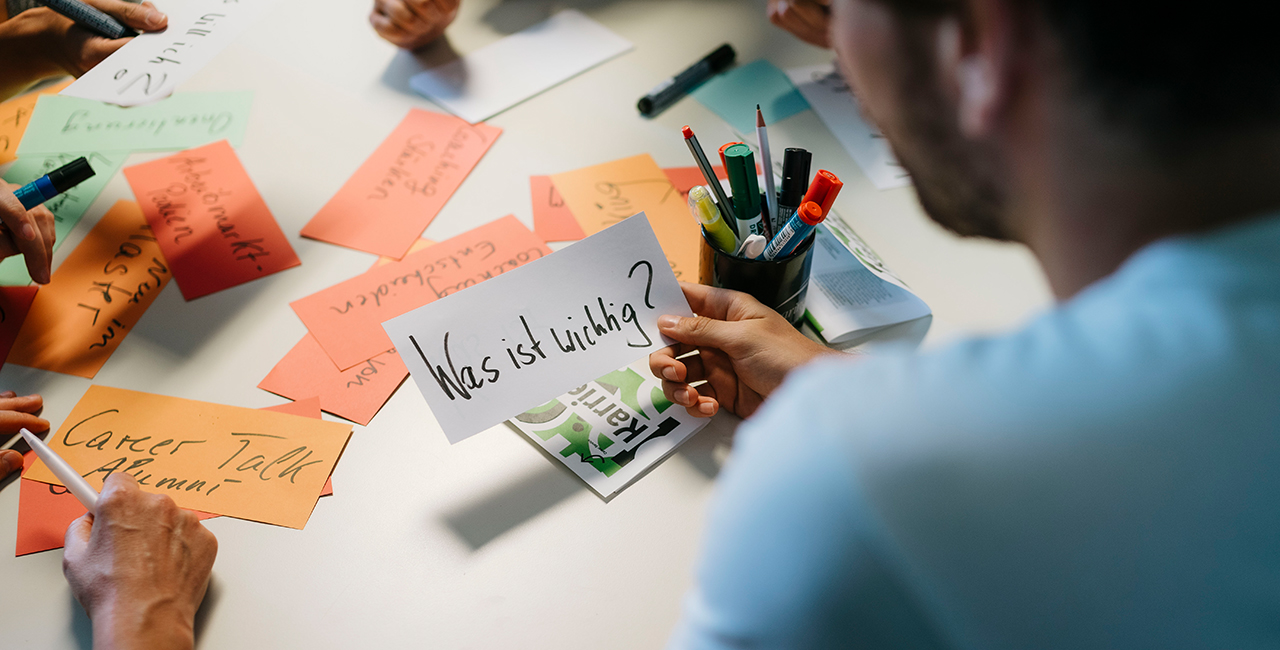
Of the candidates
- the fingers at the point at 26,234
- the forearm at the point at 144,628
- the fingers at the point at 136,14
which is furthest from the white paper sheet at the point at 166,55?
the forearm at the point at 144,628

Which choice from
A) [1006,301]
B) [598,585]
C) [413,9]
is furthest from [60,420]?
[1006,301]

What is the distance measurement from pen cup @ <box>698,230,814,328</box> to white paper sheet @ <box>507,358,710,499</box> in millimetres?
108

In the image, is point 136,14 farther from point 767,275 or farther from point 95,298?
point 767,275

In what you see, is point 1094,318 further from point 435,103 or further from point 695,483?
point 435,103

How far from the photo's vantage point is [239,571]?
0.51m

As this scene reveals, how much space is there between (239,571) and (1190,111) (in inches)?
23.9

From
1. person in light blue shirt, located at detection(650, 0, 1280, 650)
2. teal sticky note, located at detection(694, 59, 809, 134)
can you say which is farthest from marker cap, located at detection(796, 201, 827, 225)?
teal sticky note, located at detection(694, 59, 809, 134)

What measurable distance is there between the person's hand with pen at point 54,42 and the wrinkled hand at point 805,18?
703mm

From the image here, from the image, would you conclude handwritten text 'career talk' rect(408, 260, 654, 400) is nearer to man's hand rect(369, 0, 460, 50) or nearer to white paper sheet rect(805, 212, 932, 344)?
white paper sheet rect(805, 212, 932, 344)

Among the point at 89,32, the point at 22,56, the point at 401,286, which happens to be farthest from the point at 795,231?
the point at 22,56

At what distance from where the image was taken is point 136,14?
689mm

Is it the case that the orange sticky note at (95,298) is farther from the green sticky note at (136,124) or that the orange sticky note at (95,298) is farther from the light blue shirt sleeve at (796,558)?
the light blue shirt sleeve at (796,558)

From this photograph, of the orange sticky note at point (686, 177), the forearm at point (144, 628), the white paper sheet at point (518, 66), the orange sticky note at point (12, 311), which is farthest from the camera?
the white paper sheet at point (518, 66)

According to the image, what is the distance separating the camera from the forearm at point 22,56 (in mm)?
733
